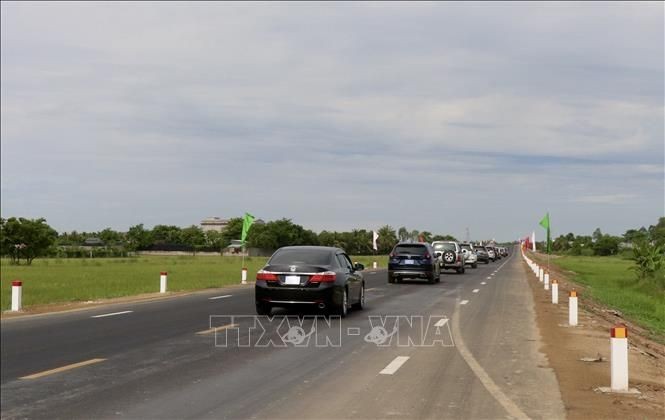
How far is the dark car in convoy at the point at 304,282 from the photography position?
1540cm

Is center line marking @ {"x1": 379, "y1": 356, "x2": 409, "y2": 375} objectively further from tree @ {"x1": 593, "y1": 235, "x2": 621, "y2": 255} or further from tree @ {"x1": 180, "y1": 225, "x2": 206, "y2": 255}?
tree @ {"x1": 180, "y1": 225, "x2": 206, "y2": 255}

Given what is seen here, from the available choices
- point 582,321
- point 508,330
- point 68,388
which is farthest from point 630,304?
point 68,388

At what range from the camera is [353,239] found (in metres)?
152

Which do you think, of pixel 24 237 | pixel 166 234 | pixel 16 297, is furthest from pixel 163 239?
pixel 16 297

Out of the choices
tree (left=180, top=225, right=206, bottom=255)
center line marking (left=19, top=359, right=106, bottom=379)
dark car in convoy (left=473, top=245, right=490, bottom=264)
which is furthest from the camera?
tree (left=180, top=225, right=206, bottom=255)

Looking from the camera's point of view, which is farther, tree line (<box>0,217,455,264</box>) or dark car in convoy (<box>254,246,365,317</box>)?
tree line (<box>0,217,455,264</box>)

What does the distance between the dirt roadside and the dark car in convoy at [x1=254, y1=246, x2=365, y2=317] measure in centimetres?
450

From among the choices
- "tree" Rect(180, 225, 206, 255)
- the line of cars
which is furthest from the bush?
"tree" Rect(180, 225, 206, 255)

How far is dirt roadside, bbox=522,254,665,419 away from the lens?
755 centimetres

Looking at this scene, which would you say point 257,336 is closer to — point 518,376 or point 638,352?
point 518,376

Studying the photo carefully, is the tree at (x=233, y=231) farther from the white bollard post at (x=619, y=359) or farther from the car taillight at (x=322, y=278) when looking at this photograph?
the white bollard post at (x=619, y=359)

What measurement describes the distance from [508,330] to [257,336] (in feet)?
17.1

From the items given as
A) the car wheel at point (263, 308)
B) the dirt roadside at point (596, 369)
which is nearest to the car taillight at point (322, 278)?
the car wheel at point (263, 308)

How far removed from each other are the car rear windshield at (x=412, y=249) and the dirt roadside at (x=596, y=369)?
12.9 metres
